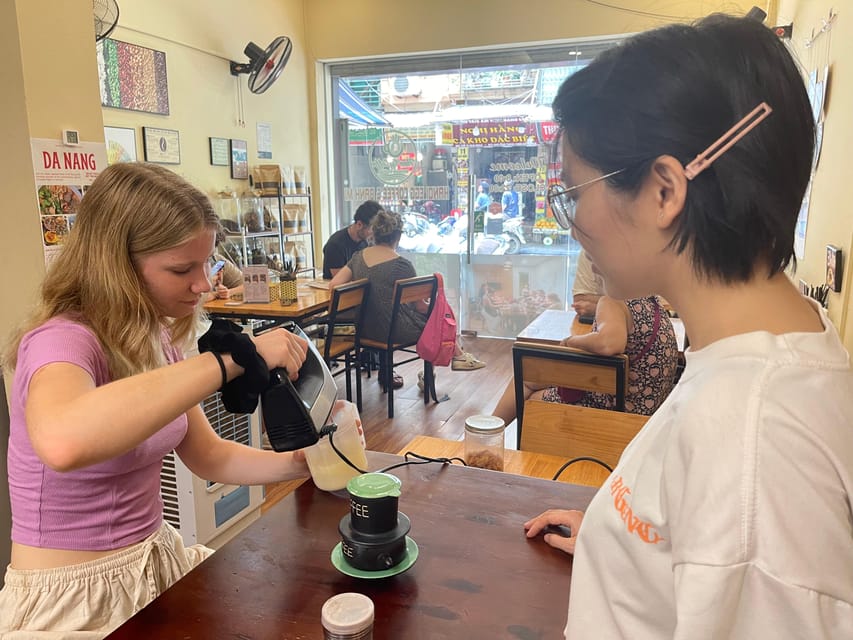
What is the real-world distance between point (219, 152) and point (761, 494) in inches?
193

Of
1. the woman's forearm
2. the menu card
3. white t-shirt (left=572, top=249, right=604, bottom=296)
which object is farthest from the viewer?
the menu card

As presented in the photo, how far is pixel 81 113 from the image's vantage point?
78.5 inches

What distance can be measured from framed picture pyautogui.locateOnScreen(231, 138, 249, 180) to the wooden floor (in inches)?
73.0

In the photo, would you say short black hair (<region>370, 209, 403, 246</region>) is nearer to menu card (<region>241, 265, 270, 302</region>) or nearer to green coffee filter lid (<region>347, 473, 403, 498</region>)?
menu card (<region>241, 265, 270, 302</region>)

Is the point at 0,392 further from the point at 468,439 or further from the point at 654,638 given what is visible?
the point at 654,638

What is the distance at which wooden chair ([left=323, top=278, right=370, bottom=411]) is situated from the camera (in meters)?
3.61

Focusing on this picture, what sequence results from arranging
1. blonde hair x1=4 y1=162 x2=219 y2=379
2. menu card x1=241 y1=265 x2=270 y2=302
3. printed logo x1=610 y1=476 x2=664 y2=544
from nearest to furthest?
printed logo x1=610 y1=476 x2=664 y2=544
blonde hair x1=4 y1=162 x2=219 y2=379
menu card x1=241 y1=265 x2=270 y2=302

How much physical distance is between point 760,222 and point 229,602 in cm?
83

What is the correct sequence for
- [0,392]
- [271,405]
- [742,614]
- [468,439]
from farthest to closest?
[0,392]
[468,439]
[271,405]
[742,614]

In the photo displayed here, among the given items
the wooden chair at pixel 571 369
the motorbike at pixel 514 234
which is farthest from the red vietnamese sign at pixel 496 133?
the wooden chair at pixel 571 369

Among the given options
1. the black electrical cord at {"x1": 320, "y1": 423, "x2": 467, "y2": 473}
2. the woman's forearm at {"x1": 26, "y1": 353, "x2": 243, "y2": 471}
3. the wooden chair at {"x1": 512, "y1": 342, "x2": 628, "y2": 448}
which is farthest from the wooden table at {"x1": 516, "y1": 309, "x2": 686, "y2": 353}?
the woman's forearm at {"x1": 26, "y1": 353, "x2": 243, "y2": 471}

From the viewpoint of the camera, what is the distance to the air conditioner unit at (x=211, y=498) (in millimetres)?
2129

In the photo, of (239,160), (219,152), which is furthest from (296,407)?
(239,160)

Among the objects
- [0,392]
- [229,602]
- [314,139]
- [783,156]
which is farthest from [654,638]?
[314,139]
